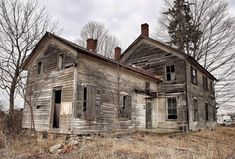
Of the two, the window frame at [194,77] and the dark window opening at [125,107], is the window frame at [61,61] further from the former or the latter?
the window frame at [194,77]

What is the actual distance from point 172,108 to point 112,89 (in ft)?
20.8

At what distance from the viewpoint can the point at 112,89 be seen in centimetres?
1446

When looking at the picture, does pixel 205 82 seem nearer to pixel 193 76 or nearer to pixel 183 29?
pixel 193 76

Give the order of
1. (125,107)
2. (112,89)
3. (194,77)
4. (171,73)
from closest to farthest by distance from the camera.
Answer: (112,89) < (125,107) < (171,73) < (194,77)

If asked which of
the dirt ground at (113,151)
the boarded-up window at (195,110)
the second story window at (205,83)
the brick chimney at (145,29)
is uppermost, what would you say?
the brick chimney at (145,29)

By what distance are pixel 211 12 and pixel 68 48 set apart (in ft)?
70.1

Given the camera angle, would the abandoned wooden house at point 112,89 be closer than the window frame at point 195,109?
Yes

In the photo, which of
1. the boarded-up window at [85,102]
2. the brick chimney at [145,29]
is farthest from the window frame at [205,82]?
the boarded-up window at [85,102]

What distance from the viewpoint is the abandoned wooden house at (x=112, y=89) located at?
12.5 meters

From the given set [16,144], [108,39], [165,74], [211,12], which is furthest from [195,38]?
[16,144]

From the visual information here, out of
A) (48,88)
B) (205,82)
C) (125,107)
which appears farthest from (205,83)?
(48,88)

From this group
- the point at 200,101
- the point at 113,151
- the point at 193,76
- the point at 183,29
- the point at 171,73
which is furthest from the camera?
the point at 183,29

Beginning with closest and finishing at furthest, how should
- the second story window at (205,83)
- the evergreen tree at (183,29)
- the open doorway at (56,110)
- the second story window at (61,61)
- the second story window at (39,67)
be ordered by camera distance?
the second story window at (61,61) → the open doorway at (56,110) → the second story window at (39,67) → the second story window at (205,83) → the evergreen tree at (183,29)

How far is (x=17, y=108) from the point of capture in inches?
745
